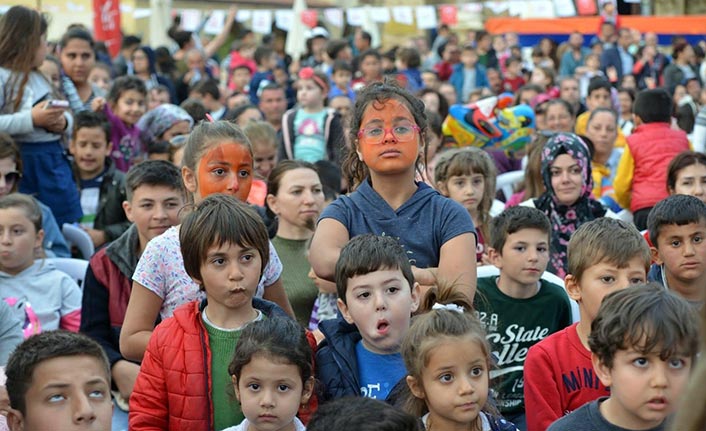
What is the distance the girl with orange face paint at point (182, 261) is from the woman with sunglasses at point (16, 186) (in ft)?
6.15

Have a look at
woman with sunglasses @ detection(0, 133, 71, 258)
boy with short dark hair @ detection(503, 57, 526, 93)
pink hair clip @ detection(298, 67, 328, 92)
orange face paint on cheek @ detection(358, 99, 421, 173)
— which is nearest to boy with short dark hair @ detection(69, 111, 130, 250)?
woman with sunglasses @ detection(0, 133, 71, 258)

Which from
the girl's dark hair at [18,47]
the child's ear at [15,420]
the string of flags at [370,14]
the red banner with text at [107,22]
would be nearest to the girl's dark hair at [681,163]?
the girl's dark hair at [18,47]

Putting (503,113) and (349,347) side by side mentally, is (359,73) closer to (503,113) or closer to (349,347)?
(503,113)

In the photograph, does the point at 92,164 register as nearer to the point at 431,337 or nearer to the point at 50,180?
the point at 50,180

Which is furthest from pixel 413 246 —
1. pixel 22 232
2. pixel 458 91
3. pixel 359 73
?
pixel 458 91

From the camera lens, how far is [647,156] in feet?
26.5

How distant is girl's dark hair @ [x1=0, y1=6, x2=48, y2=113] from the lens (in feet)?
22.1

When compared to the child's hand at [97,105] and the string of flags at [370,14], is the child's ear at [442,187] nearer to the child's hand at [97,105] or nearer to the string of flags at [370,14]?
the child's hand at [97,105]

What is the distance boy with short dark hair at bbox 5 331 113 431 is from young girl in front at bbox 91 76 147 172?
4619 mm

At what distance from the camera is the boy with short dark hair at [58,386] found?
3.22 metres

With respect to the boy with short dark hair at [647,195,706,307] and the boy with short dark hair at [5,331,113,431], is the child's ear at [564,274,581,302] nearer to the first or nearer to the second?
the boy with short dark hair at [647,195,706,307]

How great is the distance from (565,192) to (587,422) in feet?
10.5

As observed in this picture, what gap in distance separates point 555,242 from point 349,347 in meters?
2.64

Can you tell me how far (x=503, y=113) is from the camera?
8820 millimetres
